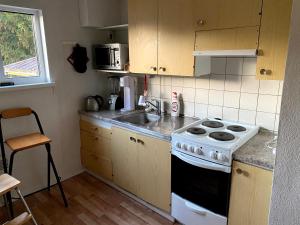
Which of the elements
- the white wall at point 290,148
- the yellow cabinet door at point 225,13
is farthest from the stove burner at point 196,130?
the white wall at point 290,148

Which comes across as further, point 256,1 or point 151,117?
point 151,117

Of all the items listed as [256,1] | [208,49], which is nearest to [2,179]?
[208,49]

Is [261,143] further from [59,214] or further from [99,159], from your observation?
[59,214]

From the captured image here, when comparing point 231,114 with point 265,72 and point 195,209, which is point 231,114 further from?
point 195,209

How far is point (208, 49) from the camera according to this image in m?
1.73

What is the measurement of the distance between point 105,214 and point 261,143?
60.1 inches

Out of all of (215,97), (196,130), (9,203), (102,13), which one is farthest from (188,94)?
(9,203)

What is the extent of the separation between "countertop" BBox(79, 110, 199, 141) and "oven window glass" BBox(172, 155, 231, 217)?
0.23m

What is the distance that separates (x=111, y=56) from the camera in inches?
99.9

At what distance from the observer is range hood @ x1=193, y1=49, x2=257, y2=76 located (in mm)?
1518

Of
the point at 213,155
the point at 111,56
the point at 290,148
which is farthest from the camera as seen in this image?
the point at 111,56

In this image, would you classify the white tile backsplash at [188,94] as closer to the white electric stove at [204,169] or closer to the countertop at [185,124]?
the countertop at [185,124]

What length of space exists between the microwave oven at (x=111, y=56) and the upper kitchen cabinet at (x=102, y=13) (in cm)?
23

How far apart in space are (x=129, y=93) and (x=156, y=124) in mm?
620
